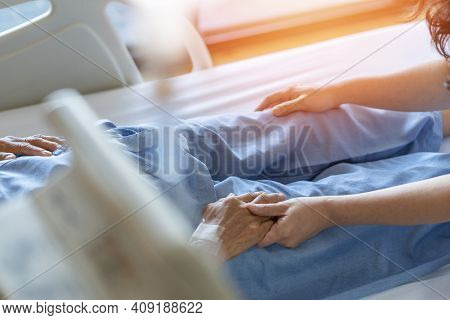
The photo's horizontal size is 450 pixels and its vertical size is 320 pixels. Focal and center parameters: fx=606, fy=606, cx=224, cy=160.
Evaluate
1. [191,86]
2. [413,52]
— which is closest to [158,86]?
[191,86]

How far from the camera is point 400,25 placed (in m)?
1.24

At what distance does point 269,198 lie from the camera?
731 mm

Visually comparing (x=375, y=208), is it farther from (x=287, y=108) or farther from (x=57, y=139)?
(x=57, y=139)

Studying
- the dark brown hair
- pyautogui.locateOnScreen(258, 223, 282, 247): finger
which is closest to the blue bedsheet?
pyautogui.locateOnScreen(258, 223, 282, 247): finger

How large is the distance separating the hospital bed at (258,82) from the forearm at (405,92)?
5cm

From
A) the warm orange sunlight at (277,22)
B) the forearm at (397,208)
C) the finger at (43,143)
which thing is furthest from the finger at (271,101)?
the finger at (43,143)

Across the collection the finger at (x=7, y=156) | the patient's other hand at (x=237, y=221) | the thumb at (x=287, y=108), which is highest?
the thumb at (x=287, y=108)

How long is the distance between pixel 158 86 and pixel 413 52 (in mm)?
495

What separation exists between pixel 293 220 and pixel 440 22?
0.44m

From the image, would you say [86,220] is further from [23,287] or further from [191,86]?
[191,86]

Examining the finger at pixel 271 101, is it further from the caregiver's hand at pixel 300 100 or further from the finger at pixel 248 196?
the finger at pixel 248 196

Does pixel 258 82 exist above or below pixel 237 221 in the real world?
above

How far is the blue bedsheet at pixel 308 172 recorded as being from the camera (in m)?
0.67

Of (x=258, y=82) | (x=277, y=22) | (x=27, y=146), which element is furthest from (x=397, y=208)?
(x=277, y=22)
